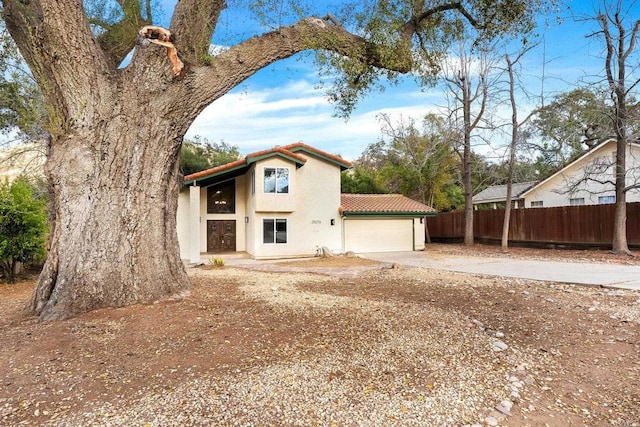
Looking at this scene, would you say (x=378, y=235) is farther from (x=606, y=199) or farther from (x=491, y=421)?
(x=491, y=421)

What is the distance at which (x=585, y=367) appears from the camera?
375 centimetres

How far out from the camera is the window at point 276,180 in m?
15.8

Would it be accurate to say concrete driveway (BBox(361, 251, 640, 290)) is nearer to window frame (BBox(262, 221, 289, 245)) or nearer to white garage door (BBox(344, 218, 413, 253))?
white garage door (BBox(344, 218, 413, 253))

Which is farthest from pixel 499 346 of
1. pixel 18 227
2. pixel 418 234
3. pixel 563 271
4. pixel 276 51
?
pixel 418 234

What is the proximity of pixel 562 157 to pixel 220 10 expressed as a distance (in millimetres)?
28618

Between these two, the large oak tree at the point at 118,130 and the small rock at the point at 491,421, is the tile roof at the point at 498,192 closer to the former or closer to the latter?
the large oak tree at the point at 118,130

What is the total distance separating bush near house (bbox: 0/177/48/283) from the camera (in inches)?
356

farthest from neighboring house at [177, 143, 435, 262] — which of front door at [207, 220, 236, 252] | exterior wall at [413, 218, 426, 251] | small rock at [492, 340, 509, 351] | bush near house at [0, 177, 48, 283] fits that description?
small rock at [492, 340, 509, 351]

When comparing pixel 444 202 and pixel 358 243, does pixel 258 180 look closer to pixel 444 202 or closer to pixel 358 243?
pixel 358 243

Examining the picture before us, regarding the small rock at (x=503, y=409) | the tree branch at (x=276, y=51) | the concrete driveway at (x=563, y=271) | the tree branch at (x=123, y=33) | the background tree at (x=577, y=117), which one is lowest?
the concrete driveway at (x=563, y=271)

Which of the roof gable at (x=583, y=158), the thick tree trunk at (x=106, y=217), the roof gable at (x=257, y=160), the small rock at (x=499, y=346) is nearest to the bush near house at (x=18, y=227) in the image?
the thick tree trunk at (x=106, y=217)

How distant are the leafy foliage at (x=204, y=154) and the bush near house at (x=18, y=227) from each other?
18084mm

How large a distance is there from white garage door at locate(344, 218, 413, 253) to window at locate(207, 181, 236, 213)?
566cm

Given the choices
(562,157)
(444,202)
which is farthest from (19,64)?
(562,157)
